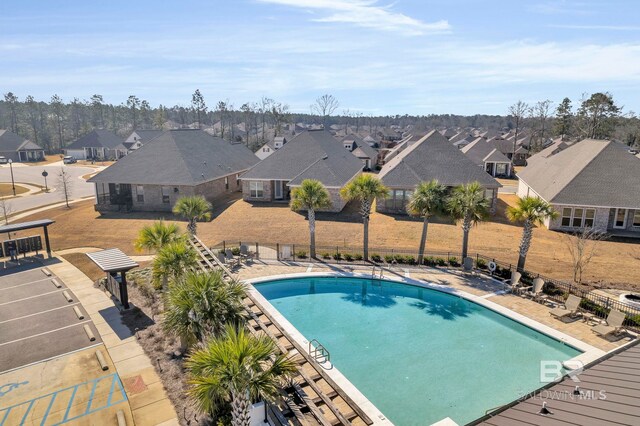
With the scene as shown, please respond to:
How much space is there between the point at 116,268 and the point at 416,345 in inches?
556

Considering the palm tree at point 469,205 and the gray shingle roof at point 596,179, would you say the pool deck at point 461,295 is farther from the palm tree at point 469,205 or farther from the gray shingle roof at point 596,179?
the gray shingle roof at point 596,179

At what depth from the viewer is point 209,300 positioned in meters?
12.4

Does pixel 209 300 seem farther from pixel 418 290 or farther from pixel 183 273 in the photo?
pixel 418 290

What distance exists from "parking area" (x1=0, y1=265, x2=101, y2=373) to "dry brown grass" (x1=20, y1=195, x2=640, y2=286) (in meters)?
6.99

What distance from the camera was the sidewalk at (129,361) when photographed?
478 inches

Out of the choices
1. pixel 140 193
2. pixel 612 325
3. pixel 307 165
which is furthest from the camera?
pixel 307 165

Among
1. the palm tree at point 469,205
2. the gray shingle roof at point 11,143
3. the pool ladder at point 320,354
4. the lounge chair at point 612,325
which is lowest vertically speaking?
the pool ladder at point 320,354

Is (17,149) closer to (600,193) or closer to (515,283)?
(515,283)

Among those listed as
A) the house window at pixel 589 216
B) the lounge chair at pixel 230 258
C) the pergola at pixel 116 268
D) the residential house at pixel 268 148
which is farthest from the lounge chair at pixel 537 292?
the residential house at pixel 268 148

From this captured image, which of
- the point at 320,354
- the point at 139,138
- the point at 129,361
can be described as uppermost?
the point at 139,138

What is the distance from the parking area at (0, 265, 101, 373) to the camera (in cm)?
1566

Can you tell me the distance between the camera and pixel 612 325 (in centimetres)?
1703

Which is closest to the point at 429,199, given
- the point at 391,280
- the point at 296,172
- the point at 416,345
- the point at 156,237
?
the point at 391,280

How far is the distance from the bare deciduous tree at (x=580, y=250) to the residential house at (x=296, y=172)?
19.5 m
